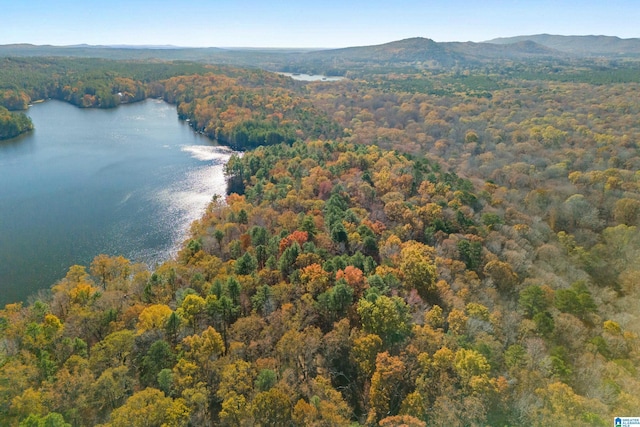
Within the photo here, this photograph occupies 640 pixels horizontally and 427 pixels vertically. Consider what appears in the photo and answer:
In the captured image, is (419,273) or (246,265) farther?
(246,265)

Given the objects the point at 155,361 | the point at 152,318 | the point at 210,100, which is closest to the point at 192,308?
the point at 152,318

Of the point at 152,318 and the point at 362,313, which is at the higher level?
the point at 152,318

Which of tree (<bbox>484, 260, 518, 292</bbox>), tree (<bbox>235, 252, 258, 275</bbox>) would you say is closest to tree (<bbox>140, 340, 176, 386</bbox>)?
tree (<bbox>235, 252, 258, 275</bbox>)

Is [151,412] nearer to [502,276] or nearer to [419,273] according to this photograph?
[419,273]

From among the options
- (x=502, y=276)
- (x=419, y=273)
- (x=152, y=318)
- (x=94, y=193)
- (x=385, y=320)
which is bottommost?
(x=502, y=276)

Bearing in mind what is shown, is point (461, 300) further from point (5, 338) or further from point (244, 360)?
point (5, 338)

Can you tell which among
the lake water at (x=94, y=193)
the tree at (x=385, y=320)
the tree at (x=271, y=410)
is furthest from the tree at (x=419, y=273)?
the lake water at (x=94, y=193)

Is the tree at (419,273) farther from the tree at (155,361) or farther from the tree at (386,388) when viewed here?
the tree at (155,361)
